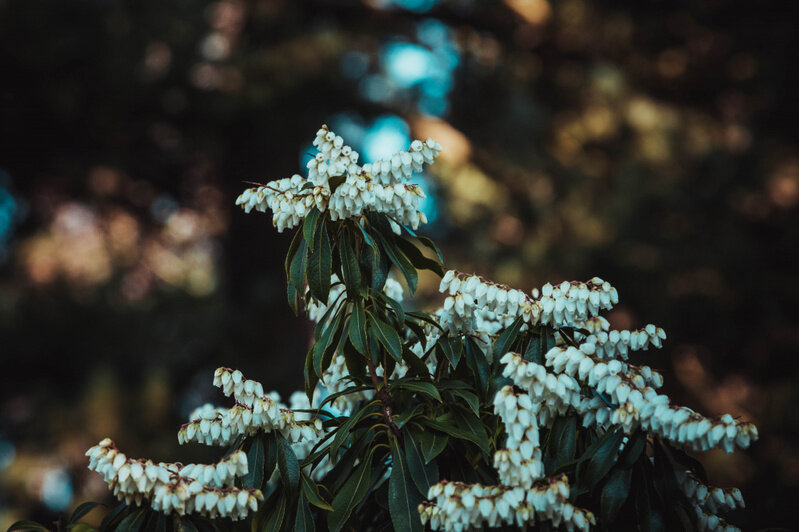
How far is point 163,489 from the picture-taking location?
1.74m

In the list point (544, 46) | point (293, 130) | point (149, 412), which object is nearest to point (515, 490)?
point (149, 412)

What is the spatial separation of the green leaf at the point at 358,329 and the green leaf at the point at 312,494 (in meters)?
0.38

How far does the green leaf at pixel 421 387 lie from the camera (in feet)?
6.48

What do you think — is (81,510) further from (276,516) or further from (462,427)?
(462,427)

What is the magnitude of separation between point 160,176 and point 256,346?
250cm

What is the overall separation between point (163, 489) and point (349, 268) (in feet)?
2.45

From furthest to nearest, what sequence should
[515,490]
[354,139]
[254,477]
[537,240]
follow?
[354,139] < [537,240] < [254,477] < [515,490]

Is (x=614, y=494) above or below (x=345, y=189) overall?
below

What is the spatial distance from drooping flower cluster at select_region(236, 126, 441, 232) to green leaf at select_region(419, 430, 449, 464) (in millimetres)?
590

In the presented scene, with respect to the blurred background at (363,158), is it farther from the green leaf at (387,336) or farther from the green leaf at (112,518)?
the green leaf at (387,336)

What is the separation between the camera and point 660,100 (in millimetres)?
9102

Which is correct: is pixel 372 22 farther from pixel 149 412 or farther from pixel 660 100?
pixel 149 412

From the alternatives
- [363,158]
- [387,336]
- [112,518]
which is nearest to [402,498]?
[387,336]

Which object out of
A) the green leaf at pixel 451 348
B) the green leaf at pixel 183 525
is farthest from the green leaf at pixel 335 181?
the green leaf at pixel 183 525
